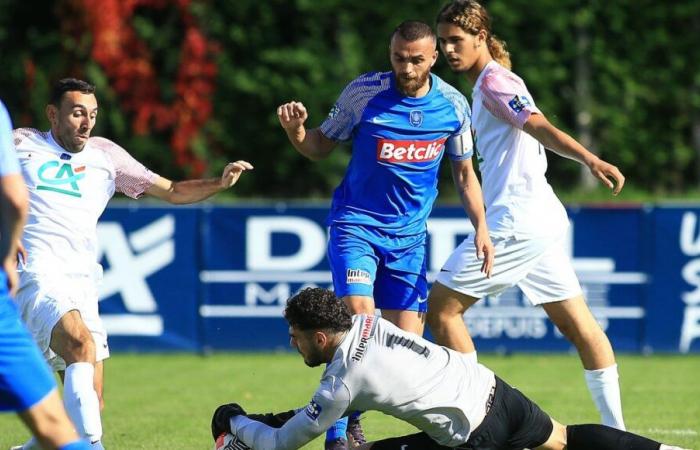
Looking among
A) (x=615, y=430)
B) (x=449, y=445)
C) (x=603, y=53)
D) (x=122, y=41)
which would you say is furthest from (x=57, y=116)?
(x=603, y=53)

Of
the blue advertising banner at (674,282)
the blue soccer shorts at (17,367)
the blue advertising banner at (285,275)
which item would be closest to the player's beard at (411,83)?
the blue soccer shorts at (17,367)

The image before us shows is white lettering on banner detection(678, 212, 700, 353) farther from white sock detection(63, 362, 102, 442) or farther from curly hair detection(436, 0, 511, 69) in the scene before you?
white sock detection(63, 362, 102, 442)

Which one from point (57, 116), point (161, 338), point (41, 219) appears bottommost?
point (161, 338)

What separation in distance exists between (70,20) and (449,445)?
72.3 feet

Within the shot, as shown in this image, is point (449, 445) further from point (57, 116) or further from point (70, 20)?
point (70, 20)

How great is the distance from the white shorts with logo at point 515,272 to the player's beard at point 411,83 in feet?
3.12

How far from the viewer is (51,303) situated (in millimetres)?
7188

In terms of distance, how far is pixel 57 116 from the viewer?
7496 mm

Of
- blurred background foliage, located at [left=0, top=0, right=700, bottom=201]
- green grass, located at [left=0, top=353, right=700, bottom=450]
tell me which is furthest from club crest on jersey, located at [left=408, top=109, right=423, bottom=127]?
blurred background foliage, located at [left=0, top=0, right=700, bottom=201]

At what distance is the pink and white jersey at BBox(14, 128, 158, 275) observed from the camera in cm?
738

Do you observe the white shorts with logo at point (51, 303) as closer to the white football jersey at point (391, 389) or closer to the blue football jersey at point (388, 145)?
the white football jersey at point (391, 389)

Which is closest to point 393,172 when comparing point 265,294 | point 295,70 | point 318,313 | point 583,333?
point 583,333

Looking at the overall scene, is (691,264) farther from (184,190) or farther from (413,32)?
(184,190)

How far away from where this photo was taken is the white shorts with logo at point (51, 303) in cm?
718
